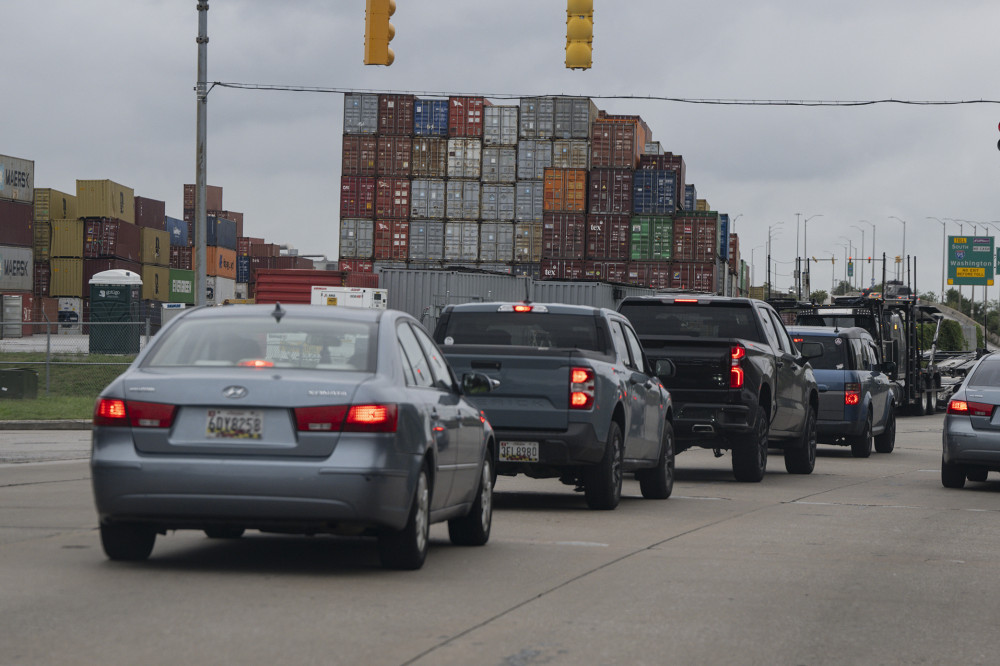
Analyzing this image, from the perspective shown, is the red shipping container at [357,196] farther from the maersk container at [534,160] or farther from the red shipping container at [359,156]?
the maersk container at [534,160]

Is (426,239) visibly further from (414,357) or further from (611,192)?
(414,357)

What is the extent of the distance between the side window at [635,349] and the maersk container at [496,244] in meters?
56.4

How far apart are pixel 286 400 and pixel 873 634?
10.4ft

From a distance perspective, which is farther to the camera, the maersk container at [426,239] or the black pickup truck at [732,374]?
the maersk container at [426,239]

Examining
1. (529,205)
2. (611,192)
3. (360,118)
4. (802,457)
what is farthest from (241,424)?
(360,118)

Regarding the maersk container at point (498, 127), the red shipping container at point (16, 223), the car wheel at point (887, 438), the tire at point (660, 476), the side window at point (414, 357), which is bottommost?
the car wheel at point (887, 438)

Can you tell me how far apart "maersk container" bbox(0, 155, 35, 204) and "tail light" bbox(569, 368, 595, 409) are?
223 feet

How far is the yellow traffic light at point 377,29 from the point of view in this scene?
1811cm

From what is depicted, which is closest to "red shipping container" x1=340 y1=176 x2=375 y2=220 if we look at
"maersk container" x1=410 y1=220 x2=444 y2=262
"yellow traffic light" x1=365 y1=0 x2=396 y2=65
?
"maersk container" x1=410 y1=220 x2=444 y2=262

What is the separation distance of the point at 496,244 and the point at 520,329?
57.5 m

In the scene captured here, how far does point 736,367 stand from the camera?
55.5 feet

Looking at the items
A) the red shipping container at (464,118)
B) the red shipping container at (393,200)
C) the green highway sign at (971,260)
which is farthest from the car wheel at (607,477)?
the green highway sign at (971,260)

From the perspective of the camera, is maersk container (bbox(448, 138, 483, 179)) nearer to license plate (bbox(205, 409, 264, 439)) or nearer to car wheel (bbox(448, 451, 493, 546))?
car wheel (bbox(448, 451, 493, 546))

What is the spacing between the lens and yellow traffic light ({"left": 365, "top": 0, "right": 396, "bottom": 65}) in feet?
59.4
